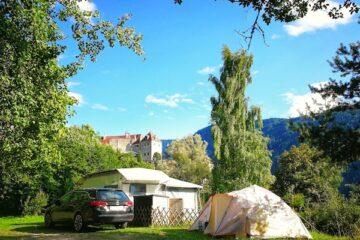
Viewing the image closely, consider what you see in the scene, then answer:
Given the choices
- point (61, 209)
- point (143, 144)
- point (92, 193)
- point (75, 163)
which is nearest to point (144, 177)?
point (61, 209)

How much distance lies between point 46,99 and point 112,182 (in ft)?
41.9

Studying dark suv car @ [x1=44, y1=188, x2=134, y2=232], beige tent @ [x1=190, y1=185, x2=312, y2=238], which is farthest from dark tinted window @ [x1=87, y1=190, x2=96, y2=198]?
beige tent @ [x1=190, y1=185, x2=312, y2=238]

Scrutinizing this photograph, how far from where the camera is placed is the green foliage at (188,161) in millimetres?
71625

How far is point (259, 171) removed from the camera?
36.4 metres

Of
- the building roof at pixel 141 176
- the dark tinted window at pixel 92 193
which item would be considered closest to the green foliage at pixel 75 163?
the building roof at pixel 141 176

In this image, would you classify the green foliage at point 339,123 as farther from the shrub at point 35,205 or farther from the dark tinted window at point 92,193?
the shrub at point 35,205

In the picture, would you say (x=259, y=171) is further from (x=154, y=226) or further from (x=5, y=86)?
(x=5, y=86)

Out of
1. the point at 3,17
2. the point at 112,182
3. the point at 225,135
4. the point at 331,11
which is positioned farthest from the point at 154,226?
the point at 225,135

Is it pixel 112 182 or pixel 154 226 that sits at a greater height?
pixel 112 182

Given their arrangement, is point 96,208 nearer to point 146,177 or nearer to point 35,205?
point 146,177

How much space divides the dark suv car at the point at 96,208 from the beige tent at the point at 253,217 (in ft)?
11.3

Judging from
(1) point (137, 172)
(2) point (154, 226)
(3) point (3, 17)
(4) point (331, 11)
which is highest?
(3) point (3, 17)

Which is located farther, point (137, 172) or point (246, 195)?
point (137, 172)

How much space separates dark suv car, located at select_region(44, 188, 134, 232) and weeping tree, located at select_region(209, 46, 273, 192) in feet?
63.5
